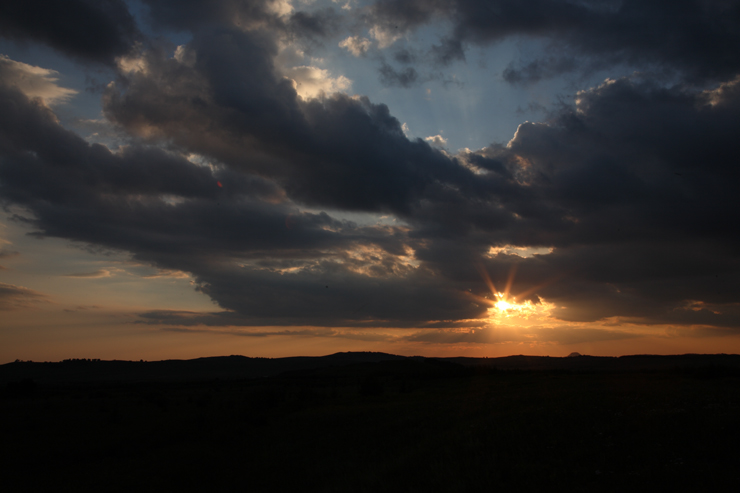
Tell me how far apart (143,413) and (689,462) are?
135 ft

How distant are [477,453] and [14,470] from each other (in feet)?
70.4

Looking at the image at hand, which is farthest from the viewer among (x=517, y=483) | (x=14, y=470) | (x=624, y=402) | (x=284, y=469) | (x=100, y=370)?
(x=100, y=370)

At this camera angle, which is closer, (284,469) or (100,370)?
(284,469)

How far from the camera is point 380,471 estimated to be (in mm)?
14141

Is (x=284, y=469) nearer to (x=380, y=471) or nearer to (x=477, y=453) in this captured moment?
(x=380, y=471)

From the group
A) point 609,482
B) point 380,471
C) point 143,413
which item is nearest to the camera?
point 609,482

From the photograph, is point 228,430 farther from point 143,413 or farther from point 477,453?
point 477,453

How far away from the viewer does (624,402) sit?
647 inches

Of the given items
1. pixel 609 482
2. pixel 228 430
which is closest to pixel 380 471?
pixel 609 482

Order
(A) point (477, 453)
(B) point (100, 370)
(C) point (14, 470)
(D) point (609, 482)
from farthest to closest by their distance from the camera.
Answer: (B) point (100, 370) < (C) point (14, 470) < (A) point (477, 453) < (D) point (609, 482)

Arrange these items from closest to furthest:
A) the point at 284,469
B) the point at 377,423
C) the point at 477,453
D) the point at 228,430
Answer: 1. the point at 477,453
2. the point at 284,469
3. the point at 377,423
4. the point at 228,430

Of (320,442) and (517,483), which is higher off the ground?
(517,483)

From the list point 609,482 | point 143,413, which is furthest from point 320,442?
point 143,413

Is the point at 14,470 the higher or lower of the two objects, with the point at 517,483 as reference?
lower
